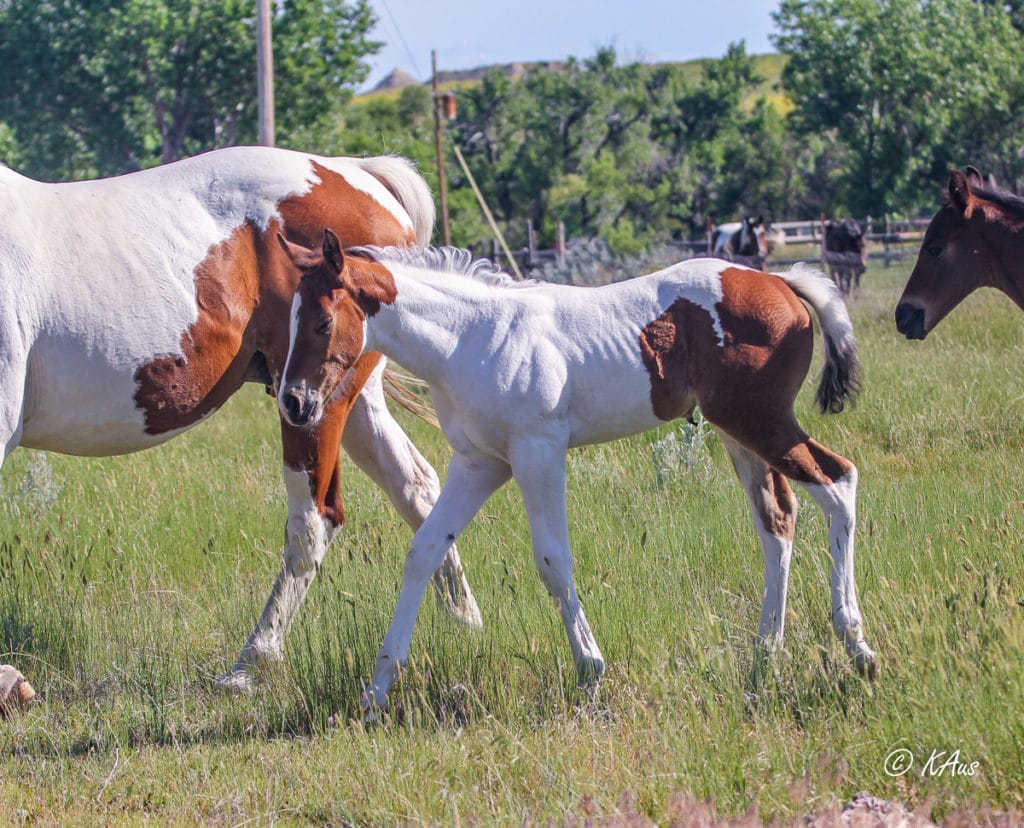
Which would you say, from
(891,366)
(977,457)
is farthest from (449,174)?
(977,457)

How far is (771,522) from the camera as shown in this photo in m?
4.51

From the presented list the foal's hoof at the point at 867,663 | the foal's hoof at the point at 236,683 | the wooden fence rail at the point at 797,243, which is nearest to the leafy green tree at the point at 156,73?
the wooden fence rail at the point at 797,243

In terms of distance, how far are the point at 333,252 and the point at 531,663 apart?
160cm

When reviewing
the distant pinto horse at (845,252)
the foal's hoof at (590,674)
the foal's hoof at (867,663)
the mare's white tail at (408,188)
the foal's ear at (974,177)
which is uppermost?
the foal's ear at (974,177)

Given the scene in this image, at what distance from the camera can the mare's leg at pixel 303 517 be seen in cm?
504

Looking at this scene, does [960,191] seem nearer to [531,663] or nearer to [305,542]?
[531,663]

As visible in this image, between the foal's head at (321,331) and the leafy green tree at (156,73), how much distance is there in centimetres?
3316

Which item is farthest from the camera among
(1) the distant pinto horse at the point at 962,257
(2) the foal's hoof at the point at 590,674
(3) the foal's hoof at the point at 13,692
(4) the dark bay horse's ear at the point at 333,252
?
(1) the distant pinto horse at the point at 962,257

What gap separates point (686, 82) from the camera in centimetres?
5169

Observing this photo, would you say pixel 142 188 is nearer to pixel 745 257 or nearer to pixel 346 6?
pixel 745 257

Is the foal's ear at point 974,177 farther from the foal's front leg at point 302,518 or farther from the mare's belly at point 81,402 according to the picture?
the mare's belly at point 81,402

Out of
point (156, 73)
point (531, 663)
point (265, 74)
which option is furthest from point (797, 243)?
point (531, 663)

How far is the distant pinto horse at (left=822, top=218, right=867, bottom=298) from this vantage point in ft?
70.6

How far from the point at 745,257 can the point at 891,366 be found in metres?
12.2
